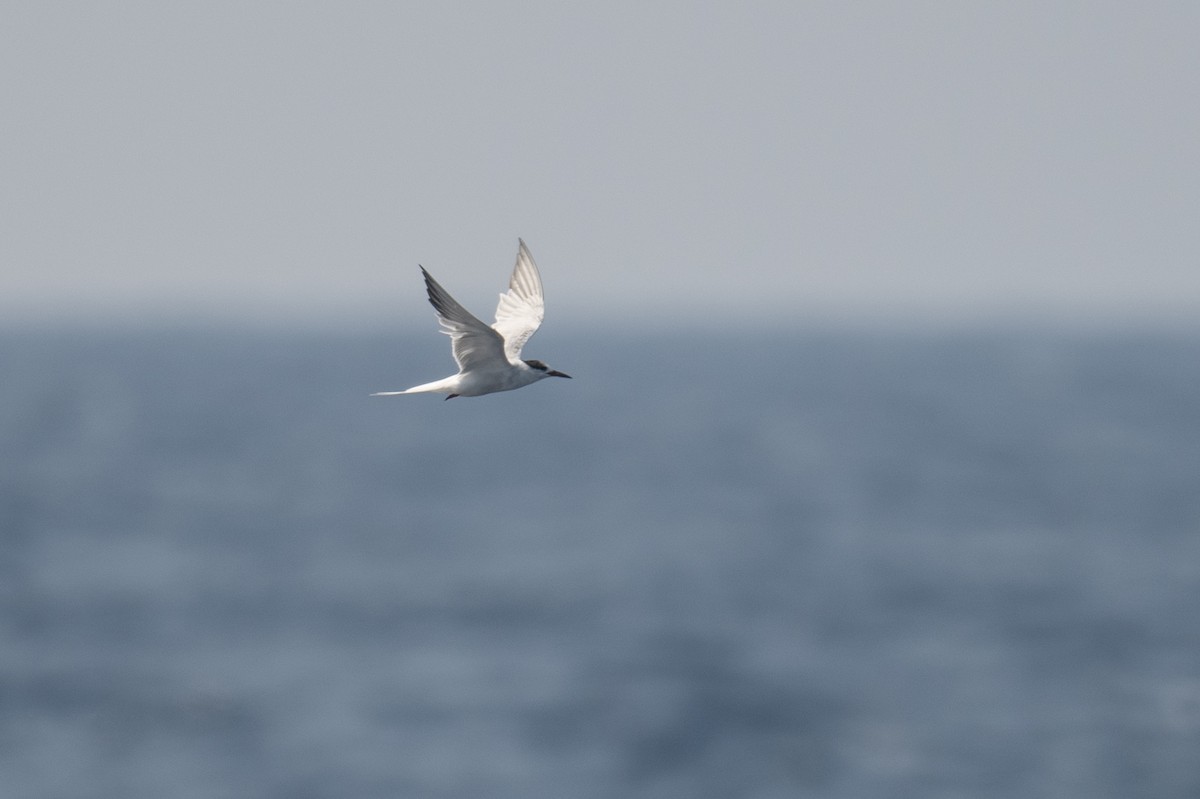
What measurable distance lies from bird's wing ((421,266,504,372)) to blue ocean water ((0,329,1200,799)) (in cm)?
2629

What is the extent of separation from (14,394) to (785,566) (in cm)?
10706

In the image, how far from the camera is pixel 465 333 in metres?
15.8

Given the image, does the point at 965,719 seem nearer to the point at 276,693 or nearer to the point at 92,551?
the point at 276,693

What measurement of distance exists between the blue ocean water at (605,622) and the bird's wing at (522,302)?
953 inches

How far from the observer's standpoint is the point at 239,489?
85.4 m

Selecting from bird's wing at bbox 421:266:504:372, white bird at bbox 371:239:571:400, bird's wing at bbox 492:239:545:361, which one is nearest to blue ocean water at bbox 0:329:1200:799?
bird's wing at bbox 492:239:545:361

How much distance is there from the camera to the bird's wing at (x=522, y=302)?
1838 centimetres

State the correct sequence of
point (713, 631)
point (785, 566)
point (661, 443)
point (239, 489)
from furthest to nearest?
point (661, 443) < point (239, 489) < point (785, 566) < point (713, 631)

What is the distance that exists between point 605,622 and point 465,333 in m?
38.5

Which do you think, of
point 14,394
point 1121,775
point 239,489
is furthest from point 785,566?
point 14,394

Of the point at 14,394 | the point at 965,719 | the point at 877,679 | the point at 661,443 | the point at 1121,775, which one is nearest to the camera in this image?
the point at 1121,775

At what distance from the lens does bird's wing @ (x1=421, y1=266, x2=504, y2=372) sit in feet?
50.0

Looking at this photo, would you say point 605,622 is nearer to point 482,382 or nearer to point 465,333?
point 482,382

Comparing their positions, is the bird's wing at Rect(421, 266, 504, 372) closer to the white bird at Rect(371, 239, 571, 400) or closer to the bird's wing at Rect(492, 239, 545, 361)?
the white bird at Rect(371, 239, 571, 400)
